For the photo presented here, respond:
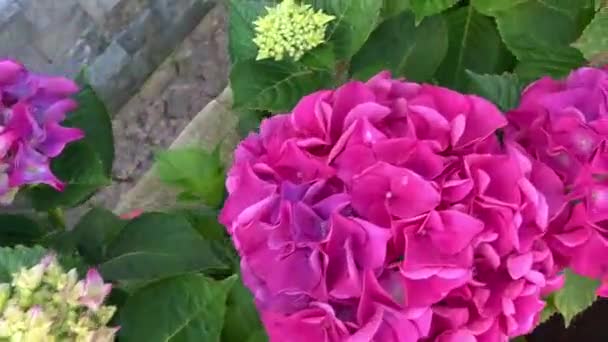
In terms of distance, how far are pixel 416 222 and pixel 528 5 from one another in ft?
1.19

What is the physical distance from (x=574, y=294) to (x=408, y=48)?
0.25 meters

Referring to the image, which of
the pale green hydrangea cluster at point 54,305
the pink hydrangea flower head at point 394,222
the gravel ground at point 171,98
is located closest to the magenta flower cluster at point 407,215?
the pink hydrangea flower head at point 394,222

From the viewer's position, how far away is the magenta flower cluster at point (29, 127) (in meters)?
0.60

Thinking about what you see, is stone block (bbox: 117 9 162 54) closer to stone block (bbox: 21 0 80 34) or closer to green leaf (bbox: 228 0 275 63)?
stone block (bbox: 21 0 80 34)

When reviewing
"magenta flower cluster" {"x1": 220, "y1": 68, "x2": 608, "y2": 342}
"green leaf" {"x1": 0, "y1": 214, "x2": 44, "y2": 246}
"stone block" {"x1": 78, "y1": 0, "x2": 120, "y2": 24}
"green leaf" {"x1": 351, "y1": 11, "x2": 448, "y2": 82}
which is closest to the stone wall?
"stone block" {"x1": 78, "y1": 0, "x2": 120, "y2": 24}

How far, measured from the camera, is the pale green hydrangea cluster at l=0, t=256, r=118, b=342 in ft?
1.70

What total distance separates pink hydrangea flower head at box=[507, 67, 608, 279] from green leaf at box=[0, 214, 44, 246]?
0.40m

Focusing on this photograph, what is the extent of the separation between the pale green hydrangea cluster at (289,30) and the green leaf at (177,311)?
0.58ft

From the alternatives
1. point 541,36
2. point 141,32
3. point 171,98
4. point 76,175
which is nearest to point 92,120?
point 76,175

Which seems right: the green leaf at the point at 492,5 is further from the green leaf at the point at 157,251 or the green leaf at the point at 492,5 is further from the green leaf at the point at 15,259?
the green leaf at the point at 15,259

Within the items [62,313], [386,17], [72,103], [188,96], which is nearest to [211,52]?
[188,96]

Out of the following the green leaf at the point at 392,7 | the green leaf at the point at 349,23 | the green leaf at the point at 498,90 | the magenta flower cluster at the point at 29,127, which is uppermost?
the magenta flower cluster at the point at 29,127

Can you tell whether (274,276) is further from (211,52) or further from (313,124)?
(211,52)

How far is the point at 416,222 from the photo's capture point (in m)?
0.47
